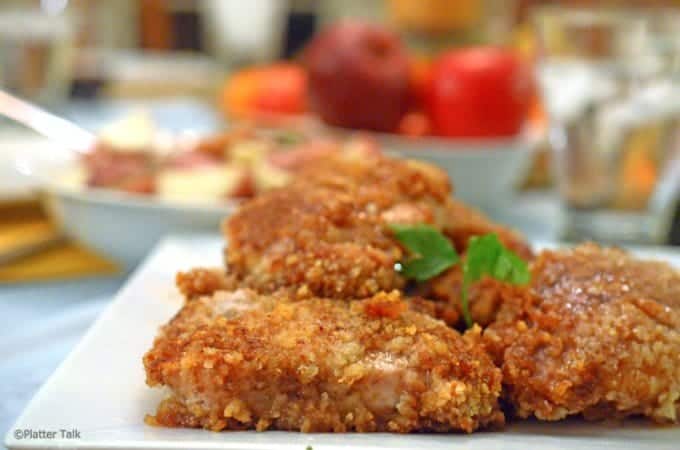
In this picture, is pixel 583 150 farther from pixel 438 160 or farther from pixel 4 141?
pixel 4 141

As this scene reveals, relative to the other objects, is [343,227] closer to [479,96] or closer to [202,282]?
[202,282]

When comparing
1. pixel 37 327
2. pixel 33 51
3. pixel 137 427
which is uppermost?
pixel 33 51

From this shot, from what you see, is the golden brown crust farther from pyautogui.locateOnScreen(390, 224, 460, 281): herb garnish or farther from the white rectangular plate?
pyautogui.locateOnScreen(390, 224, 460, 281): herb garnish

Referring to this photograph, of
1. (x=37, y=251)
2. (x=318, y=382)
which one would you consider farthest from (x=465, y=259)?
(x=37, y=251)

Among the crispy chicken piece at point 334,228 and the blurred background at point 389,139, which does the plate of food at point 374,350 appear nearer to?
the crispy chicken piece at point 334,228

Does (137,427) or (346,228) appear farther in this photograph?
(346,228)

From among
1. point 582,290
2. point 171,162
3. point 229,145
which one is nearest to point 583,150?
point 229,145
